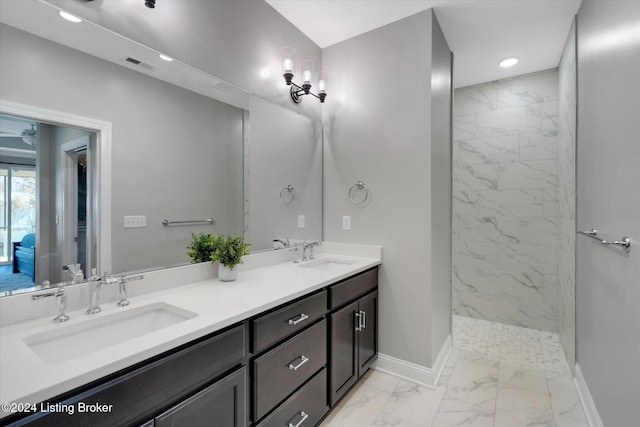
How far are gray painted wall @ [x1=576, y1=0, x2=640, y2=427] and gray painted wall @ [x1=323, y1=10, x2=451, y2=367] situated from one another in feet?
2.88

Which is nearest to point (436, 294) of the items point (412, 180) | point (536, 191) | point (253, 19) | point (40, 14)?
point (412, 180)

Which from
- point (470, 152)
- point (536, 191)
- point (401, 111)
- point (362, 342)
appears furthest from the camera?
point (470, 152)

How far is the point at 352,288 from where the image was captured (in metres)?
1.96

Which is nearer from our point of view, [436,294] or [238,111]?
[238,111]

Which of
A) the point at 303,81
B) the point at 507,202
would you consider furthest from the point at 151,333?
the point at 507,202

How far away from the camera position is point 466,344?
9.14ft

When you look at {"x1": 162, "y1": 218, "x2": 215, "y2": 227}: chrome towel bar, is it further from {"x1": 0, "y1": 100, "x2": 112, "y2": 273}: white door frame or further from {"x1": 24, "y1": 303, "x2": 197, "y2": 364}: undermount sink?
{"x1": 24, "y1": 303, "x2": 197, "y2": 364}: undermount sink

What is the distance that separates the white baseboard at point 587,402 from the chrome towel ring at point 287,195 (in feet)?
7.38

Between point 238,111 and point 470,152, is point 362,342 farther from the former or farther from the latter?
point 470,152

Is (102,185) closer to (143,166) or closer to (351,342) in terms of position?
(143,166)

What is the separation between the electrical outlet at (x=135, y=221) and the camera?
140 centimetres

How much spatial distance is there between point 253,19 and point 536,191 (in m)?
3.05

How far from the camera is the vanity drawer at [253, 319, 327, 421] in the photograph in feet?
4.12

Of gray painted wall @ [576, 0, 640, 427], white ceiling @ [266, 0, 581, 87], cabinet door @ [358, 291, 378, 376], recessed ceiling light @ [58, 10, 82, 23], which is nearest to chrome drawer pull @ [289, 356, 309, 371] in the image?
cabinet door @ [358, 291, 378, 376]
